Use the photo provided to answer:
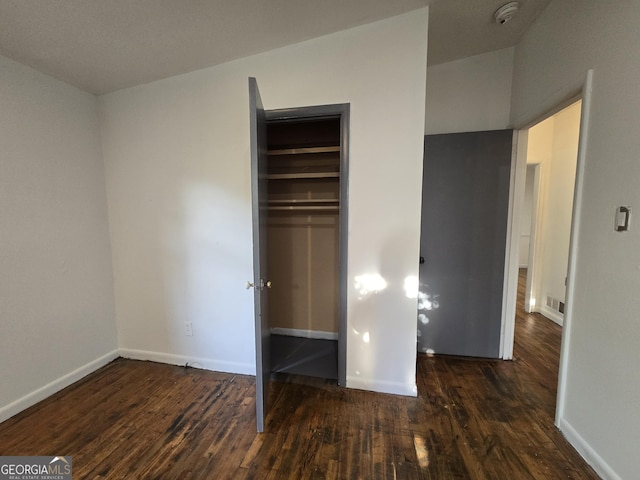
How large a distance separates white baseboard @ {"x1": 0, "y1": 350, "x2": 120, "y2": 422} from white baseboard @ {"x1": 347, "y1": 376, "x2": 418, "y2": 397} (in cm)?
217

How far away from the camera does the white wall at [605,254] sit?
3.98 ft

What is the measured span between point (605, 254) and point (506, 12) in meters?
1.67

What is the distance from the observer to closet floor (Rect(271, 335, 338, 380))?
2.24m

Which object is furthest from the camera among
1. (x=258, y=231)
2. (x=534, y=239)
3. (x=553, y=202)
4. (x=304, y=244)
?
(x=534, y=239)

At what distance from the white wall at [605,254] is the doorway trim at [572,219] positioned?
0.9 inches

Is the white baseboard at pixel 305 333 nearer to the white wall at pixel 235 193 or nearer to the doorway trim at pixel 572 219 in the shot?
the white wall at pixel 235 193

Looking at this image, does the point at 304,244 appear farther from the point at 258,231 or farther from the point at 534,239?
the point at 534,239

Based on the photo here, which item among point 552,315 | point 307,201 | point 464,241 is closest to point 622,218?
point 464,241

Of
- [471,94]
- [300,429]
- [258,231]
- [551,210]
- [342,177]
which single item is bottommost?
[300,429]

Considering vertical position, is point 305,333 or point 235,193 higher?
point 235,193

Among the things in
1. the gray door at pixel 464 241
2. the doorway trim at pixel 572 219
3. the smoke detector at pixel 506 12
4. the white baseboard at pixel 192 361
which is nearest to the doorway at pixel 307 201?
the white baseboard at pixel 192 361

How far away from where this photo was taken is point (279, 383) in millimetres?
2133

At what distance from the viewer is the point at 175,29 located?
1.63 m

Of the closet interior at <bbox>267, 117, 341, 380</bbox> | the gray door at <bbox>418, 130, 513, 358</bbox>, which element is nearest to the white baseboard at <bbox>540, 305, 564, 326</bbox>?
the gray door at <bbox>418, 130, 513, 358</bbox>
